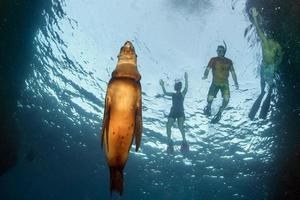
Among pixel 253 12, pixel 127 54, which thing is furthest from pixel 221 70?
pixel 127 54

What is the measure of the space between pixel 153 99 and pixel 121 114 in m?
15.0

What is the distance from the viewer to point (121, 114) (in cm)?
321

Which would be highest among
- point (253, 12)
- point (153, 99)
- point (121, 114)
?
point (153, 99)

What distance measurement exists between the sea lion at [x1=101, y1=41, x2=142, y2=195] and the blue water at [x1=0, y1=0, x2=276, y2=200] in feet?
31.9

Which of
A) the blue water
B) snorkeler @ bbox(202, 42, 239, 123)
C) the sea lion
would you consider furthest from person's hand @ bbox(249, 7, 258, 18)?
the sea lion

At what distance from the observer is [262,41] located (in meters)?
12.0

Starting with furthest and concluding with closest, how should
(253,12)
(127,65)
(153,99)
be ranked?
(153,99), (253,12), (127,65)

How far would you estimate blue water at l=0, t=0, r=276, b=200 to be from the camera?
44.5 ft

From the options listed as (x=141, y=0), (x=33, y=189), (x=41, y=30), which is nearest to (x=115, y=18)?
(x=141, y=0)

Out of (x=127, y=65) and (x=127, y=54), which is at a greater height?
(x=127, y=54)

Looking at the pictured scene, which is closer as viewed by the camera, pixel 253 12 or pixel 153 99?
pixel 253 12

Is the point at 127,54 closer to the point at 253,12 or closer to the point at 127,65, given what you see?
the point at 127,65

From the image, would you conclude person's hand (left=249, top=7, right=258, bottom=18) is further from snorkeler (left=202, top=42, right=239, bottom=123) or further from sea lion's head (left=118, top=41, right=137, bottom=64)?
sea lion's head (left=118, top=41, right=137, bottom=64)

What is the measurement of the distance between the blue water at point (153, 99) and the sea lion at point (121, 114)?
31.9ft
